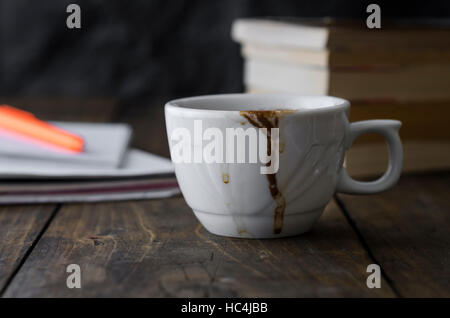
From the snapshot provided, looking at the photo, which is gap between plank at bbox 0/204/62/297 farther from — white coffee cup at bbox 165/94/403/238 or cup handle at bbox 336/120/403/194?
cup handle at bbox 336/120/403/194

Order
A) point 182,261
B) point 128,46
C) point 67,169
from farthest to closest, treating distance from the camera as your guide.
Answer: point 128,46, point 67,169, point 182,261

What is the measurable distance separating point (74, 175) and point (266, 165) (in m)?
0.26

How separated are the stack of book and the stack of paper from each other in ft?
0.65

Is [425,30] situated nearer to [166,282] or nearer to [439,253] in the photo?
[439,253]

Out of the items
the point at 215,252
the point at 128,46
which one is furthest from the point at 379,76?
the point at 128,46

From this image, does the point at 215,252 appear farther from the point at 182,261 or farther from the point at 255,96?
the point at 255,96

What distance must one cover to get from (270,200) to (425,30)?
37 centimetres

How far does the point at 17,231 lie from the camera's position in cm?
57

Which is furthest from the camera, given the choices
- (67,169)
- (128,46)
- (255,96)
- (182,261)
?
(128,46)

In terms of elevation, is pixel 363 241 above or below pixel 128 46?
below

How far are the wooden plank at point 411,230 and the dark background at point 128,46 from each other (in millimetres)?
631

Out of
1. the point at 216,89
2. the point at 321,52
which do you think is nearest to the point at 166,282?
the point at 321,52
